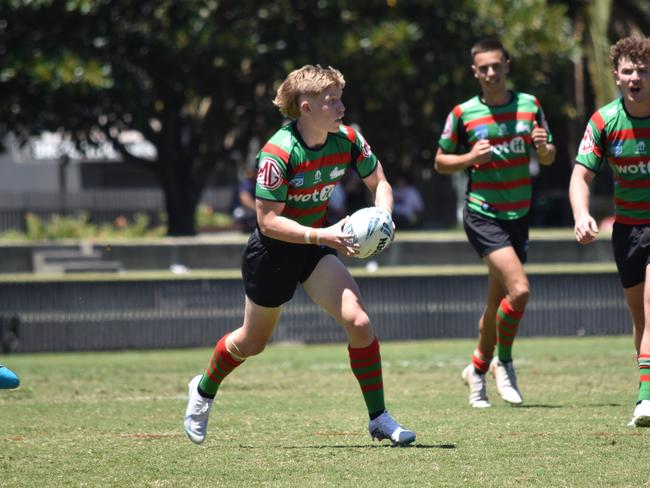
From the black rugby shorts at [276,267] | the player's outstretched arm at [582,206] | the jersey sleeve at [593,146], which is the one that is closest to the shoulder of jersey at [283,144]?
the black rugby shorts at [276,267]

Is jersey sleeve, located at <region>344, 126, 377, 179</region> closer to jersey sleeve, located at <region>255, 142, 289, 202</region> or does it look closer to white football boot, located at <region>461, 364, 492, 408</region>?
jersey sleeve, located at <region>255, 142, 289, 202</region>

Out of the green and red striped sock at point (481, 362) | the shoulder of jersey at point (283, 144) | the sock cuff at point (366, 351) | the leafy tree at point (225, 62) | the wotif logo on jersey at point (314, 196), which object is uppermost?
the leafy tree at point (225, 62)

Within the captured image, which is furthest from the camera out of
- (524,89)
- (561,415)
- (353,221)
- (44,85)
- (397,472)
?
(524,89)

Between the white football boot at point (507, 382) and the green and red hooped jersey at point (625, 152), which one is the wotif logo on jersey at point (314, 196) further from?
the white football boot at point (507, 382)

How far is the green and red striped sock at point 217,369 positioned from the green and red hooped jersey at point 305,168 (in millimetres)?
860

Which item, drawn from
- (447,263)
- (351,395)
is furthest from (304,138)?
(447,263)

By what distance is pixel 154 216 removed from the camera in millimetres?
37562

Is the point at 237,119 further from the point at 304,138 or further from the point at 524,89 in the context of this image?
the point at 304,138

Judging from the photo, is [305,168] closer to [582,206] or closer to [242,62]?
[582,206]

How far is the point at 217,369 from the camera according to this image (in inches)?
280

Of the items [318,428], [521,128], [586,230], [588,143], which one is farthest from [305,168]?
[521,128]

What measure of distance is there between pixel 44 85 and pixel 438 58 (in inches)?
286

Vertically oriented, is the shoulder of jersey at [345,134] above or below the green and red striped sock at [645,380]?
above

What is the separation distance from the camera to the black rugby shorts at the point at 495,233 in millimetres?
8578
